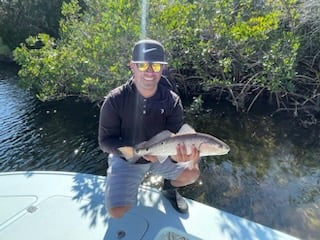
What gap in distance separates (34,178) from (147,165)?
139 cm

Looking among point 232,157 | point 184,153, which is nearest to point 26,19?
point 232,157

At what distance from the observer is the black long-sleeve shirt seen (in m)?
3.25

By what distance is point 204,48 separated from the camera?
7441mm

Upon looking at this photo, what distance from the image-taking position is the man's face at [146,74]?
3.05m

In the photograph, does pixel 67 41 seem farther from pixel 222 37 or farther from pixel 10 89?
pixel 10 89

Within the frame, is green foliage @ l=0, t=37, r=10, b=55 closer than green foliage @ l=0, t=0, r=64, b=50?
No

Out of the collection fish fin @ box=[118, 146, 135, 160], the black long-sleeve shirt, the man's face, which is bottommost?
fish fin @ box=[118, 146, 135, 160]

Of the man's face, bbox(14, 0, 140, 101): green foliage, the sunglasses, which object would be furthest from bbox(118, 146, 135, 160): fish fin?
bbox(14, 0, 140, 101): green foliage

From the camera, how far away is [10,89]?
12.6 metres

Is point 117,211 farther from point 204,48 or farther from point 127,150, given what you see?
point 204,48

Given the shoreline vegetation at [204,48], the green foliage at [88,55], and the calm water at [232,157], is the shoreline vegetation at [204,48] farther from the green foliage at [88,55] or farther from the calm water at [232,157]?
the calm water at [232,157]

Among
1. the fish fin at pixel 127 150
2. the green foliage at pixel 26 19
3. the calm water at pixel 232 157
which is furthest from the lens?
the green foliage at pixel 26 19

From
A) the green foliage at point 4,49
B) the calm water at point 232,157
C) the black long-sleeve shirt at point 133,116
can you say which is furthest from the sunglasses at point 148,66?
the green foliage at point 4,49

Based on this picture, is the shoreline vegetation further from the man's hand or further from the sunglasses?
the man's hand
